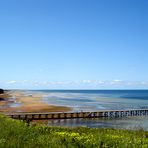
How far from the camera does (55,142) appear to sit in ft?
38.3

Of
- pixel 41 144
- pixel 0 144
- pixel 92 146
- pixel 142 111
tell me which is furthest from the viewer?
pixel 142 111

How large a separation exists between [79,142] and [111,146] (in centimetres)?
124

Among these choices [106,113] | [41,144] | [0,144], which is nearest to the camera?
[0,144]

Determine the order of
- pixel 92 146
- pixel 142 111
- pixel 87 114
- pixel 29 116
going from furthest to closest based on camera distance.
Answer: pixel 142 111 → pixel 87 114 → pixel 29 116 → pixel 92 146

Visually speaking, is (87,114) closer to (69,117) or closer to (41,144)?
(69,117)

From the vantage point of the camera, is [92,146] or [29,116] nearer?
[92,146]

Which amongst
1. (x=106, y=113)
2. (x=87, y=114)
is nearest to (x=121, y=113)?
(x=106, y=113)

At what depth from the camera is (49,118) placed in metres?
54.0

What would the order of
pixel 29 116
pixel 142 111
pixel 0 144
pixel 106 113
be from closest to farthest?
1. pixel 0 144
2. pixel 29 116
3. pixel 106 113
4. pixel 142 111

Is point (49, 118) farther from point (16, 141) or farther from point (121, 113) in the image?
point (16, 141)

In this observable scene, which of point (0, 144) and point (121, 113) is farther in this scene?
point (121, 113)

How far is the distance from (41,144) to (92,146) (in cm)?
197

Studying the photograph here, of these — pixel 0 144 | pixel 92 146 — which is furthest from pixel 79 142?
pixel 0 144

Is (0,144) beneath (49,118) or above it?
above
